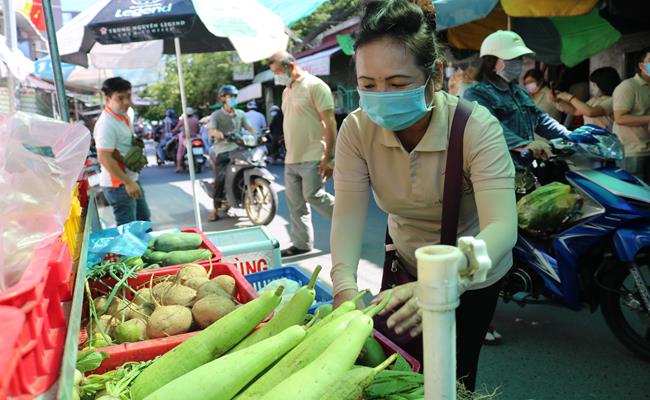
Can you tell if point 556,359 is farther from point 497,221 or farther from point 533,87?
point 533,87

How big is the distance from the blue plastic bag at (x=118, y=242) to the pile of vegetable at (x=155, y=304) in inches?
6.6

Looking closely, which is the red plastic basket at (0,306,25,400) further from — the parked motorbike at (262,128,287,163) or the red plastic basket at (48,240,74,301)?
the parked motorbike at (262,128,287,163)

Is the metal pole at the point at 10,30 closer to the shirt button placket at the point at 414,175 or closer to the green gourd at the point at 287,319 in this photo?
the green gourd at the point at 287,319

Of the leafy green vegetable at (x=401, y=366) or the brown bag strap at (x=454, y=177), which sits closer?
the leafy green vegetable at (x=401, y=366)

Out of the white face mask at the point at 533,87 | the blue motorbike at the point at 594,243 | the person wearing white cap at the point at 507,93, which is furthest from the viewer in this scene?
the white face mask at the point at 533,87

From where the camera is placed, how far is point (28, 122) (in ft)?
5.73

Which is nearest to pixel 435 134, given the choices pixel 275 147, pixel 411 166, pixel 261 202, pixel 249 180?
pixel 411 166

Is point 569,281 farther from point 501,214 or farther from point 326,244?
point 326,244

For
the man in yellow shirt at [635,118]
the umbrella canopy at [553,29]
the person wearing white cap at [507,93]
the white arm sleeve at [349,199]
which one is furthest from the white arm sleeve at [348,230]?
the umbrella canopy at [553,29]

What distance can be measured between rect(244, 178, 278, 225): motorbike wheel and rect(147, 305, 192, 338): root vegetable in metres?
5.33

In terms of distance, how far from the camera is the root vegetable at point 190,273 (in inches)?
92.7

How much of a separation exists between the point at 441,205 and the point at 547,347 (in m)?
2.18

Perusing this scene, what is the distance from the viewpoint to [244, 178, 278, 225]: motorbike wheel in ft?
24.1

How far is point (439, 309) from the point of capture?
0.84m
